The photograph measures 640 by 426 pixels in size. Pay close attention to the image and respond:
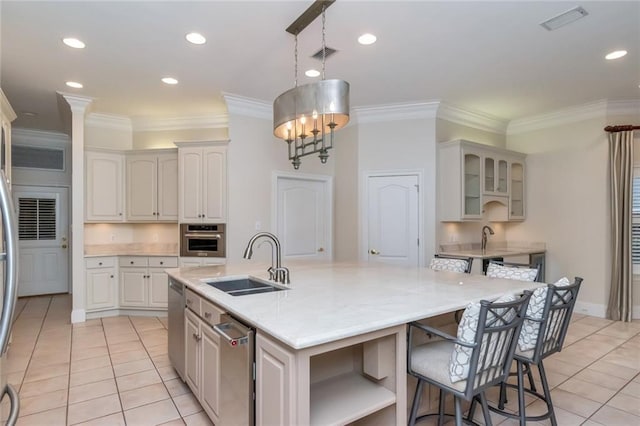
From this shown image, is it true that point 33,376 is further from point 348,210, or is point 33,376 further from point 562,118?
point 562,118

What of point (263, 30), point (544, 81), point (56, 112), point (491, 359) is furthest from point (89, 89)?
point (544, 81)

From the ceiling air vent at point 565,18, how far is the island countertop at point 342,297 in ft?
6.67

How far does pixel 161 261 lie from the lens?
4.83m

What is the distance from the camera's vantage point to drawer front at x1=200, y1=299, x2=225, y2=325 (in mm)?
2021

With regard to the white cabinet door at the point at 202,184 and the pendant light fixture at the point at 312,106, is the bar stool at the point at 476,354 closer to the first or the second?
the pendant light fixture at the point at 312,106

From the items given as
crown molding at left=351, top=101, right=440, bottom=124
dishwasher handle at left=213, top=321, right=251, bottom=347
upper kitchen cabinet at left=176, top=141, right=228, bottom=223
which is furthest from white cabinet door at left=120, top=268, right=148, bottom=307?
crown molding at left=351, top=101, right=440, bottom=124

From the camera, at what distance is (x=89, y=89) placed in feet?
13.9

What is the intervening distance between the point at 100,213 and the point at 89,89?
66.2 inches

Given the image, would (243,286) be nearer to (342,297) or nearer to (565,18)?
(342,297)

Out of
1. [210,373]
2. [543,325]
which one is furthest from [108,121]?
[543,325]

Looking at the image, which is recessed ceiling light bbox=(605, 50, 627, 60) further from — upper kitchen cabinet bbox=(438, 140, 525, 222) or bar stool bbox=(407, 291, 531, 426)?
bar stool bbox=(407, 291, 531, 426)

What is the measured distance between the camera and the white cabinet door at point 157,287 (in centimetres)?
479

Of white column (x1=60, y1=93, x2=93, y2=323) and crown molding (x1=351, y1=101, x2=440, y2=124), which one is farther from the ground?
crown molding (x1=351, y1=101, x2=440, y2=124)

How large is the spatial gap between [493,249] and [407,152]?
6.78ft
